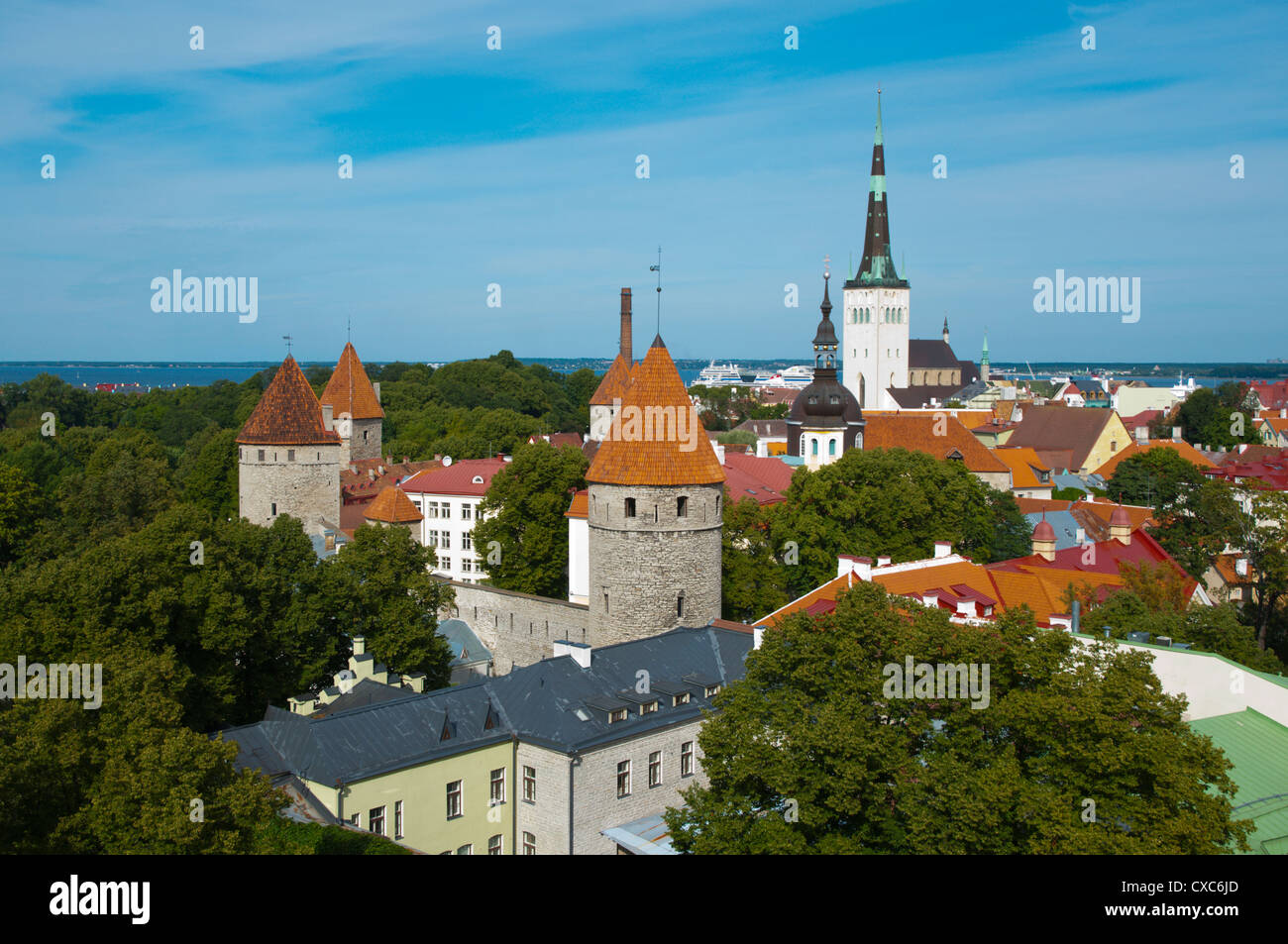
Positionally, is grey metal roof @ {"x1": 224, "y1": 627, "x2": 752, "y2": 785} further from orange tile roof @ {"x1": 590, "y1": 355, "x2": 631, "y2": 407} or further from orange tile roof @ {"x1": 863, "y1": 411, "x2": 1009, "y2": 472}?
orange tile roof @ {"x1": 863, "y1": 411, "x2": 1009, "y2": 472}

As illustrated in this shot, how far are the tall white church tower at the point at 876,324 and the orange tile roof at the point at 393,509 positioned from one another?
59206mm

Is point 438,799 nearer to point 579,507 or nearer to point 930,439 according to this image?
point 579,507

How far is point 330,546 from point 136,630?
1861 centimetres

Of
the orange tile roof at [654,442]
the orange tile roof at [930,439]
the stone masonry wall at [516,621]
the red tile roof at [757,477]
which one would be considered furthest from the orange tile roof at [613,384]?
the orange tile roof at [654,442]

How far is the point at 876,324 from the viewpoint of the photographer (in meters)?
96.7

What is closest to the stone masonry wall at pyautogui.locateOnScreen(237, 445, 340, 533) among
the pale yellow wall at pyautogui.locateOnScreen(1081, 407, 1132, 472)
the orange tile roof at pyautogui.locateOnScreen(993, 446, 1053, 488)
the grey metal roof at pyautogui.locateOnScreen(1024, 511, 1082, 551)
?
the grey metal roof at pyautogui.locateOnScreen(1024, 511, 1082, 551)

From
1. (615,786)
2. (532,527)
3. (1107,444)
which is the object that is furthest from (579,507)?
(1107,444)

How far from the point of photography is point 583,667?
2267 centimetres

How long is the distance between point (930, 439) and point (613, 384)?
16.6 metres

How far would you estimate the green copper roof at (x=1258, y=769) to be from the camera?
14.0 metres

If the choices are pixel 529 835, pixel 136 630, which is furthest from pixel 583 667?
pixel 136 630

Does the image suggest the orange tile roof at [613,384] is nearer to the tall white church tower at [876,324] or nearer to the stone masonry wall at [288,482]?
the stone masonry wall at [288,482]

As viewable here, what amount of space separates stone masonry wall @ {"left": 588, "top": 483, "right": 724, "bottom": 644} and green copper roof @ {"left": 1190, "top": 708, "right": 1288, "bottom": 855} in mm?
12210
